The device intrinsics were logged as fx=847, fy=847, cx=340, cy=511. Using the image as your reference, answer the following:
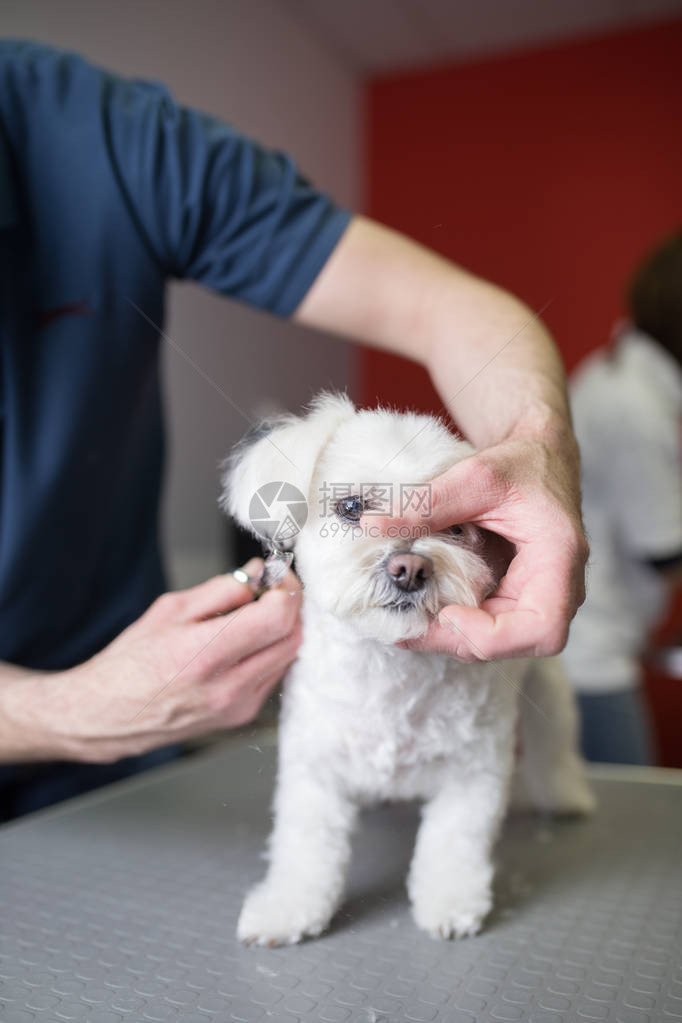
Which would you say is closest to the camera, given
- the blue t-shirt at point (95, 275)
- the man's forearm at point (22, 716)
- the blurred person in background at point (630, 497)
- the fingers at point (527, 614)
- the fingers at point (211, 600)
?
the fingers at point (527, 614)

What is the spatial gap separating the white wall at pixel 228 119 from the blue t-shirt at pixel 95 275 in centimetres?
6

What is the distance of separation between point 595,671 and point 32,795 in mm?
1015

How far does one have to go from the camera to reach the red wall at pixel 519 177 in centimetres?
70

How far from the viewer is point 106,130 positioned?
0.93m

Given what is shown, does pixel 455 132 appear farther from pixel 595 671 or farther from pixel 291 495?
pixel 595 671

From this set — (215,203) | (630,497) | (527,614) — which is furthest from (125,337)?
(630,497)

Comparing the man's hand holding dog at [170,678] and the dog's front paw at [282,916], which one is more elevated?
the man's hand holding dog at [170,678]

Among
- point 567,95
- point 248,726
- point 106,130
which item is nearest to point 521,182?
point 567,95

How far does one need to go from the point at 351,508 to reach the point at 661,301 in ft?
3.51

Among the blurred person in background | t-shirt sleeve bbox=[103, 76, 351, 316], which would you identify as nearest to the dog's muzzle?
t-shirt sleeve bbox=[103, 76, 351, 316]

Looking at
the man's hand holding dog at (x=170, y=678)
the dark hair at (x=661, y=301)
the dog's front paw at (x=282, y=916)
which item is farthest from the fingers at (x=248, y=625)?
the dark hair at (x=661, y=301)

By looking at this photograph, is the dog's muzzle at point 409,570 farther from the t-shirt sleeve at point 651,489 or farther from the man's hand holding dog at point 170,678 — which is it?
the t-shirt sleeve at point 651,489

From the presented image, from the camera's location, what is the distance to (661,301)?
1.43m

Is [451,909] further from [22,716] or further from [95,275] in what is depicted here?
[95,275]
